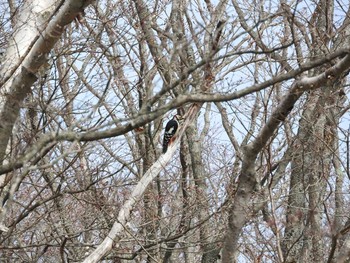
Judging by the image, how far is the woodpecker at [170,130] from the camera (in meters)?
6.77

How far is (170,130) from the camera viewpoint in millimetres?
7176

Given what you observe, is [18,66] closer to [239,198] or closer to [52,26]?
[52,26]

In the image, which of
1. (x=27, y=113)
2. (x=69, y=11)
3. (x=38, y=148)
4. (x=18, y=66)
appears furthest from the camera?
(x=27, y=113)

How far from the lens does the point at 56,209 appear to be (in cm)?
762

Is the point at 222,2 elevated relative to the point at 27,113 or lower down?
elevated

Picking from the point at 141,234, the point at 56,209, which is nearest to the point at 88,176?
the point at 56,209

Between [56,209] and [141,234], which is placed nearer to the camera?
[56,209]

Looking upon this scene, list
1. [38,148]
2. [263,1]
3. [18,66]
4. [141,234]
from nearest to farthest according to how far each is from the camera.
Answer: [38,148], [18,66], [263,1], [141,234]

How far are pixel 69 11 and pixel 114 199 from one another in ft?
14.7

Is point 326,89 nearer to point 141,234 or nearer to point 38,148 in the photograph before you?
point 141,234

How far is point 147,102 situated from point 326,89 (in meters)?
3.99

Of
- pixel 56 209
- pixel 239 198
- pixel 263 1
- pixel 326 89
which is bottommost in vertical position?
pixel 239 198

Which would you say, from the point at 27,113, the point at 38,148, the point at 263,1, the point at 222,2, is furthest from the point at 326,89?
the point at 38,148

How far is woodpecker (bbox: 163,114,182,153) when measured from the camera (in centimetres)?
677
